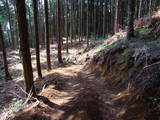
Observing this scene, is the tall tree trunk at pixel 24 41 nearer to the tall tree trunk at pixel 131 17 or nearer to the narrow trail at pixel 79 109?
the narrow trail at pixel 79 109

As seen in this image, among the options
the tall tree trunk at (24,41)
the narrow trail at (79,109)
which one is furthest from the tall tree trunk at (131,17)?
the tall tree trunk at (24,41)

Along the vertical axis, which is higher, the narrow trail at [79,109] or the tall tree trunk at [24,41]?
the tall tree trunk at [24,41]

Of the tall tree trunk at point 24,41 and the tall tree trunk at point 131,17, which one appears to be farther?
the tall tree trunk at point 131,17

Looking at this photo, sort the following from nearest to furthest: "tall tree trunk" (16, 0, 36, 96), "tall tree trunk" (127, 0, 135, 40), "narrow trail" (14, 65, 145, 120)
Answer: "narrow trail" (14, 65, 145, 120), "tall tree trunk" (16, 0, 36, 96), "tall tree trunk" (127, 0, 135, 40)

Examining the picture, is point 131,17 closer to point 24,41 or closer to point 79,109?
point 24,41

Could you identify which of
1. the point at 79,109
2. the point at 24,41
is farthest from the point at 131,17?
the point at 79,109

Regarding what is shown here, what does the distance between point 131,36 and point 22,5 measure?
640 cm

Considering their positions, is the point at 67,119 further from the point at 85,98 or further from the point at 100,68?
the point at 100,68

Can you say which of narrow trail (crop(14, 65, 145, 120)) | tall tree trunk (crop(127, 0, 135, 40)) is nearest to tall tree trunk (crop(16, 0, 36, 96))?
narrow trail (crop(14, 65, 145, 120))

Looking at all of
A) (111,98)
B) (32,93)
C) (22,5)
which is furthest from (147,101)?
(22,5)

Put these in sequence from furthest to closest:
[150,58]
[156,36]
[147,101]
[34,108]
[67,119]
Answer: [156,36], [150,58], [34,108], [67,119], [147,101]

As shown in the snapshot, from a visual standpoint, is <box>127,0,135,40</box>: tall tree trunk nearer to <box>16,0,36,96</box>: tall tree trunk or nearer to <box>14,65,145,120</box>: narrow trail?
<box>14,65,145,120</box>: narrow trail

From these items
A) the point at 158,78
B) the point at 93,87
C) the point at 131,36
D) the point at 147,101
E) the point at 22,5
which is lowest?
the point at 93,87

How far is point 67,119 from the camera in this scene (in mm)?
5176
